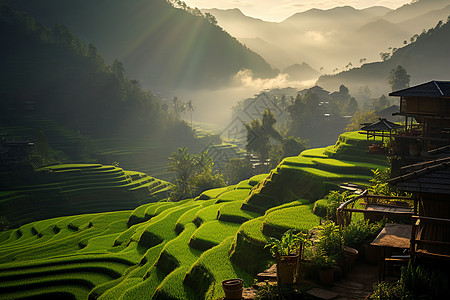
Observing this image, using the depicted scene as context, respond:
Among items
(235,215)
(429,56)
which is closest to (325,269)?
(235,215)

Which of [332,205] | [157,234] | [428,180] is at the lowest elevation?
[157,234]

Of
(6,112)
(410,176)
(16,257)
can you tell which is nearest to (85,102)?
(6,112)

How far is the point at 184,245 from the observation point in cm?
2314

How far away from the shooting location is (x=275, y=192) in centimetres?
2789

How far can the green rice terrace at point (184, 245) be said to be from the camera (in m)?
17.6

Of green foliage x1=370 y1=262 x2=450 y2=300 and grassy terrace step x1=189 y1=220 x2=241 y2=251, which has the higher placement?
green foliage x1=370 y1=262 x2=450 y2=300

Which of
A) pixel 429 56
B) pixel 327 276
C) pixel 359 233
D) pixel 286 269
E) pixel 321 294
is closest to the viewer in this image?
pixel 321 294

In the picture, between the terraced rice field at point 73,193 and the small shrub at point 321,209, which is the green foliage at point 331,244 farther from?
the terraced rice field at point 73,193

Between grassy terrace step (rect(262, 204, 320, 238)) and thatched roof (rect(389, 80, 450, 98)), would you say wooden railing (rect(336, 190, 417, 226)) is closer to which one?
grassy terrace step (rect(262, 204, 320, 238))

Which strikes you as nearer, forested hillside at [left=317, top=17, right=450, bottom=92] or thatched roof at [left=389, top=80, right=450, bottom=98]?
thatched roof at [left=389, top=80, right=450, bottom=98]

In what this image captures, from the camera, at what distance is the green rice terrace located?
17628 millimetres

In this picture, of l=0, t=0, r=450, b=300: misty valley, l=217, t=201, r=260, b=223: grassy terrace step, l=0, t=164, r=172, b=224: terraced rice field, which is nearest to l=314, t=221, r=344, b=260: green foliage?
l=0, t=0, r=450, b=300: misty valley

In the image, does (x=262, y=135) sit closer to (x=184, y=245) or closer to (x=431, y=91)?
(x=184, y=245)

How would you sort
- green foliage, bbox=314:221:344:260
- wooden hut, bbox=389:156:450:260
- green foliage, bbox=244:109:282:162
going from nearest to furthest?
wooden hut, bbox=389:156:450:260
green foliage, bbox=314:221:344:260
green foliage, bbox=244:109:282:162
